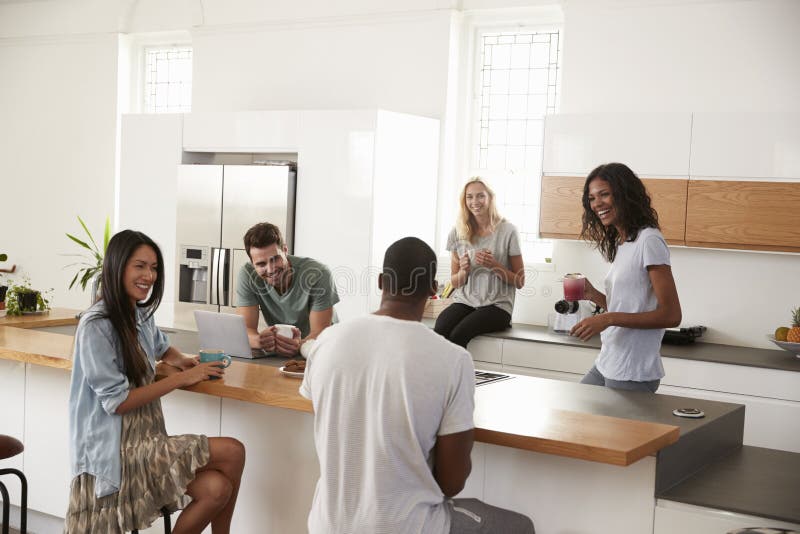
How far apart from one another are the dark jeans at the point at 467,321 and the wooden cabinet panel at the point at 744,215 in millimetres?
1118

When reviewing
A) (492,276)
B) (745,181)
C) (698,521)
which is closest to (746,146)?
(745,181)

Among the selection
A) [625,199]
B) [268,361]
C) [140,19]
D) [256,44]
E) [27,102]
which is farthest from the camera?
[27,102]

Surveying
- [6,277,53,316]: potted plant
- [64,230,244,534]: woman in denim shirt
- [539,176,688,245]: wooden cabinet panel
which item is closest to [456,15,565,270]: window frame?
[539,176,688,245]: wooden cabinet panel

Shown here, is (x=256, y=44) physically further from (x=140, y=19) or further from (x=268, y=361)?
(x=268, y=361)

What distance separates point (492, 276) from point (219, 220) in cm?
184

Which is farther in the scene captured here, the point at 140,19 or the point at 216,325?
the point at 140,19

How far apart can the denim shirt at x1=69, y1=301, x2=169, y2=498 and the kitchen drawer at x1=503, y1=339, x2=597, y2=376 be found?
2632 millimetres

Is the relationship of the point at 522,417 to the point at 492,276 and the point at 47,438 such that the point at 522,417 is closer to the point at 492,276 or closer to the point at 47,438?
the point at 47,438

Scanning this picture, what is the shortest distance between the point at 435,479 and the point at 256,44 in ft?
16.0

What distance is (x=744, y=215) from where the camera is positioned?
15.2 feet

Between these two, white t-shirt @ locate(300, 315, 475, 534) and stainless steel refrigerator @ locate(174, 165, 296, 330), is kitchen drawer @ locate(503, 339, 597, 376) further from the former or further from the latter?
white t-shirt @ locate(300, 315, 475, 534)

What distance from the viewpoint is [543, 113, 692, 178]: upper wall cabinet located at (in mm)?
4766

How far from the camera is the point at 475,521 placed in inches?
87.5

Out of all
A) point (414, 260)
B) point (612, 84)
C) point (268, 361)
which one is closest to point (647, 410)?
point (414, 260)
